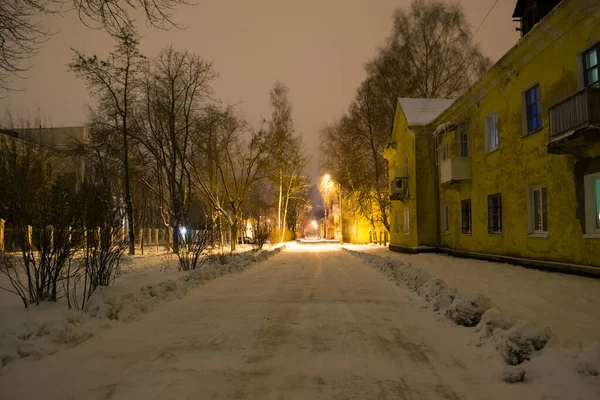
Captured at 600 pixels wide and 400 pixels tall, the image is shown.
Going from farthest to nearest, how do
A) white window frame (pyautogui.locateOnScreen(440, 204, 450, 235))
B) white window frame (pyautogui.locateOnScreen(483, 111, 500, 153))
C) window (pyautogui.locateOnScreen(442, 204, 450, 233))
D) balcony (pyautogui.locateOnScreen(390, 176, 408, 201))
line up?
balcony (pyautogui.locateOnScreen(390, 176, 408, 201)) → window (pyautogui.locateOnScreen(442, 204, 450, 233)) → white window frame (pyautogui.locateOnScreen(440, 204, 450, 235)) → white window frame (pyautogui.locateOnScreen(483, 111, 500, 153))

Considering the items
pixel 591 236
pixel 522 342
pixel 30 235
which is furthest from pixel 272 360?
pixel 591 236

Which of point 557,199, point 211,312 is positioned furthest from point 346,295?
point 557,199

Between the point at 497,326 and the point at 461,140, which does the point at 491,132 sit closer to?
the point at 461,140

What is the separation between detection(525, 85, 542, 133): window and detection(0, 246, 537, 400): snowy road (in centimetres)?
884

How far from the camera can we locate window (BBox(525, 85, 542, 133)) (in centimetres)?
1308

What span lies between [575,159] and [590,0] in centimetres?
380

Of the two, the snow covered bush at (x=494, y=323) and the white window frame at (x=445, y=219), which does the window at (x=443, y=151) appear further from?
the snow covered bush at (x=494, y=323)

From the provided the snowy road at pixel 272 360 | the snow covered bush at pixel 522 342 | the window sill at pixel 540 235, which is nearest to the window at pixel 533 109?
the window sill at pixel 540 235

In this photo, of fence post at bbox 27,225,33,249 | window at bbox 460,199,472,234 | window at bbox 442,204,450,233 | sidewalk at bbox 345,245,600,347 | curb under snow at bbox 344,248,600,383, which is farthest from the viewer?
window at bbox 442,204,450,233

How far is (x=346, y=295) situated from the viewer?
9094 millimetres

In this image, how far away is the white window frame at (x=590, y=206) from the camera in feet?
34.6

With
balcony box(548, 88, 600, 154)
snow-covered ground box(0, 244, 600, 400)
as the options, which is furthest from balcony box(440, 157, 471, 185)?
snow-covered ground box(0, 244, 600, 400)

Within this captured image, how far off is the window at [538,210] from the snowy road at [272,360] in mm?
7852

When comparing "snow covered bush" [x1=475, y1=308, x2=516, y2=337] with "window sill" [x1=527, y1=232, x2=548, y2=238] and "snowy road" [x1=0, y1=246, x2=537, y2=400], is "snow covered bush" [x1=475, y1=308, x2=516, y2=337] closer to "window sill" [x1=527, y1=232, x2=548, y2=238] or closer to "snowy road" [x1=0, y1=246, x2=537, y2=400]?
"snowy road" [x1=0, y1=246, x2=537, y2=400]
